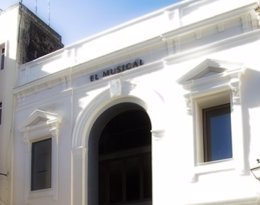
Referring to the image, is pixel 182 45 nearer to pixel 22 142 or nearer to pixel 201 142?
pixel 201 142

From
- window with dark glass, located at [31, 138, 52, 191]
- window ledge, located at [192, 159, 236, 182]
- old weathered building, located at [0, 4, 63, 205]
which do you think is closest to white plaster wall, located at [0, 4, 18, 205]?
old weathered building, located at [0, 4, 63, 205]

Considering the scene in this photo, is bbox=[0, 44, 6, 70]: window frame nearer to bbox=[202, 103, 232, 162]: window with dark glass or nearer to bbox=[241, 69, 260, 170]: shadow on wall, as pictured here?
bbox=[202, 103, 232, 162]: window with dark glass

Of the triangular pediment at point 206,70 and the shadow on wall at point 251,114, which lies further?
the triangular pediment at point 206,70

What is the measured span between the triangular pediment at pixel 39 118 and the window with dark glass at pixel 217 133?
18.6ft

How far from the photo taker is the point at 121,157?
19531mm

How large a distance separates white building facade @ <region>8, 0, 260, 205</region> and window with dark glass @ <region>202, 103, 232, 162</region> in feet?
0.10

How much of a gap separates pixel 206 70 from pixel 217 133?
1.75 m

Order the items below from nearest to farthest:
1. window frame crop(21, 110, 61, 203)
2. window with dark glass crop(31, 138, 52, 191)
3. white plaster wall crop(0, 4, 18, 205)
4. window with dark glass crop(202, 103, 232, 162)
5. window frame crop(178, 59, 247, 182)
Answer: window frame crop(178, 59, 247, 182) < window with dark glass crop(202, 103, 232, 162) < window frame crop(21, 110, 61, 203) < window with dark glass crop(31, 138, 52, 191) < white plaster wall crop(0, 4, 18, 205)

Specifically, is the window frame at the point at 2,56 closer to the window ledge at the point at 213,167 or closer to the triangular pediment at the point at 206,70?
the triangular pediment at the point at 206,70

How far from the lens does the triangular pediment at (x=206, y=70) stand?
1656cm

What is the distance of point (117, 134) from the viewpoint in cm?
1988

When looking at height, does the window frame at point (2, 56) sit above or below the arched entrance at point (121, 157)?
above

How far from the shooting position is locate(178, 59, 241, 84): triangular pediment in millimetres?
16562

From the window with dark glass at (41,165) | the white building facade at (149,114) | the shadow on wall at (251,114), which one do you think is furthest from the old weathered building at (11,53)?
the shadow on wall at (251,114)
